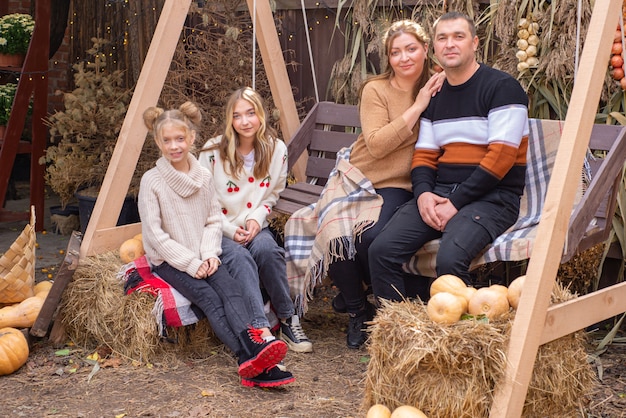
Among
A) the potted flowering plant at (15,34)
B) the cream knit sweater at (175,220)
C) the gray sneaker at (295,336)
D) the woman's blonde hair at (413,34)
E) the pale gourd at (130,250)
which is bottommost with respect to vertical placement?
the gray sneaker at (295,336)

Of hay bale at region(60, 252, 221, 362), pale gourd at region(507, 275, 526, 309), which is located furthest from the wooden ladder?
pale gourd at region(507, 275, 526, 309)

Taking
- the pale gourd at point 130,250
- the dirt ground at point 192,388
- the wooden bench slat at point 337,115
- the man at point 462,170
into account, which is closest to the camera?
the dirt ground at point 192,388

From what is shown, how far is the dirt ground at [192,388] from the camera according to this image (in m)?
3.26

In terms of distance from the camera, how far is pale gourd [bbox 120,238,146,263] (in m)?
4.10

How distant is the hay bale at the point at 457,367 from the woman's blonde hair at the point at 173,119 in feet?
4.81

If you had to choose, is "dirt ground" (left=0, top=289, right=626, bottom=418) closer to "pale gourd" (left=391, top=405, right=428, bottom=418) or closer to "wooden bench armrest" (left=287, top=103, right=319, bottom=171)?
"pale gourd" (left=391, top=405, right=428, bottom=418)

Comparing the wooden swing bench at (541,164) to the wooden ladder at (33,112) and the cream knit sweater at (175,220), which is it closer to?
the cream knit sweater at (175,220)

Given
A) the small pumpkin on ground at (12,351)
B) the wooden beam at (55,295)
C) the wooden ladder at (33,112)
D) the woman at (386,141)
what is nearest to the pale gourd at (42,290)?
the wooden beam at (55,295)

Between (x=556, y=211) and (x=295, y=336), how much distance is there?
1.84 metres

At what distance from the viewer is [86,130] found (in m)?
6.07

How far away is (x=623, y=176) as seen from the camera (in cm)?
402

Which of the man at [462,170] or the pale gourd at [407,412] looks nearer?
the pale gourd at [407,412]

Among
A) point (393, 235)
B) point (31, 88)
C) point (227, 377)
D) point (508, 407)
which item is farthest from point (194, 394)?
point (31, 88)

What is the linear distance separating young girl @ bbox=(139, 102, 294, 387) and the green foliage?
2.22 metres
